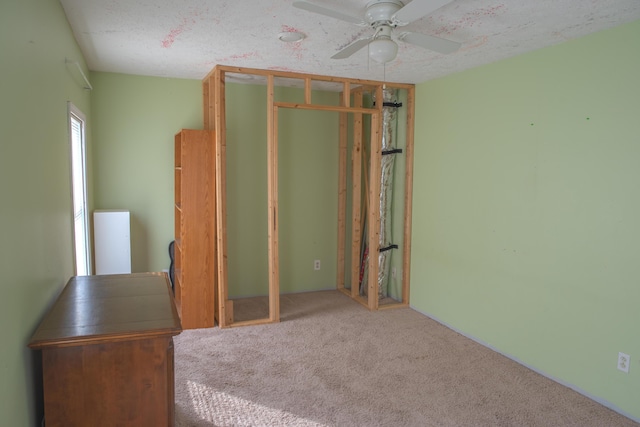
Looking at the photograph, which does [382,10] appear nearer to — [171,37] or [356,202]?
[171,37]

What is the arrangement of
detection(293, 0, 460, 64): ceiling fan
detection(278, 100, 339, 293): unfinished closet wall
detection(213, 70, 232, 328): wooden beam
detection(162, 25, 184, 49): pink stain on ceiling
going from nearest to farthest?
1. detection(293, 0, 460, 64): ceiling fan
2. detection(162, 25, 184, 49): pink stain on ceiling
3. detection(213, 70, 232, 328): wooden beam
4. detection(278, 100, 339, 293): unfinished closet wall

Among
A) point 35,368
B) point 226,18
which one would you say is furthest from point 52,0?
point 35,368

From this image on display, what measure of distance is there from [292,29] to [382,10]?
71 centimetres

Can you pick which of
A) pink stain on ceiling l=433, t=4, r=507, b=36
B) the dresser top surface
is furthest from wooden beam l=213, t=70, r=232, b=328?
pink stain on ceiling l=433, t=4, r=507, b=36

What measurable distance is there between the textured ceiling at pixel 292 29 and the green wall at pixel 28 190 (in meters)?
0.51

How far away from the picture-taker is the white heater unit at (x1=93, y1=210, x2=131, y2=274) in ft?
12.7

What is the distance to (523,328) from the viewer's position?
320 cm

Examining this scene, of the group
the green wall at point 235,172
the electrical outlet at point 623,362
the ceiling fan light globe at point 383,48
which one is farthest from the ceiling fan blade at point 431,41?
the green wall at point 235,172

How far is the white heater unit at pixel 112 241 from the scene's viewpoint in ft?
12.7

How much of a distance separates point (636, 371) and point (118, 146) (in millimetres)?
4468

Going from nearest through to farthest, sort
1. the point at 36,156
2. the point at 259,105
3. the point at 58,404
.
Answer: the point at 58,404
the point at 36,156
the point at 259,105

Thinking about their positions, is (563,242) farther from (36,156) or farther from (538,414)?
(36,156)

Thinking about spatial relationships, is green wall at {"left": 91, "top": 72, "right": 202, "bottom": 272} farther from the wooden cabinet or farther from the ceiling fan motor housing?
the ceiling fan motor housing

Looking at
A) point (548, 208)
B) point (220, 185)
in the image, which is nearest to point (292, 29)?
point (220, 185)
